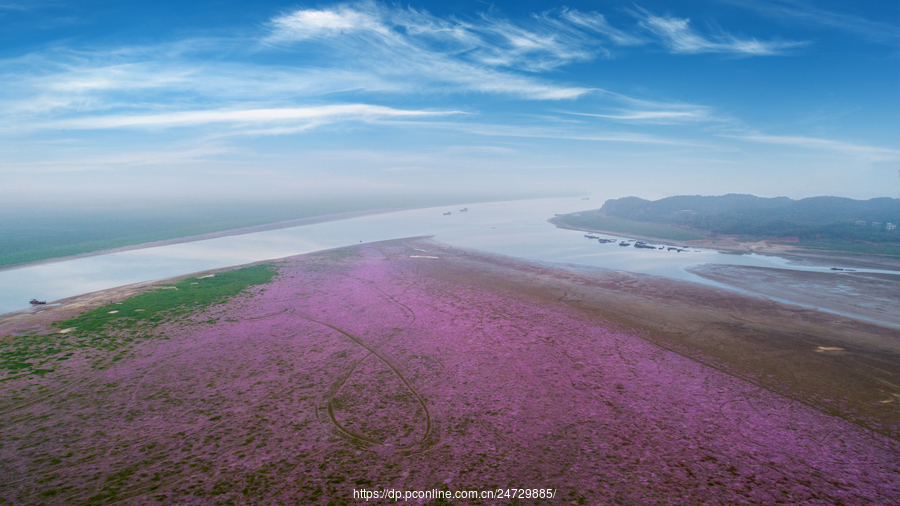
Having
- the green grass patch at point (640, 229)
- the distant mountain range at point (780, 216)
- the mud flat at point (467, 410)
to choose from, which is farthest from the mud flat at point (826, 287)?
the green grass patch at point (640, 229)

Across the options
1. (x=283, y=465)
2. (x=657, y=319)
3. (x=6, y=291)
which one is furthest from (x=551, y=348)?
(x=6, y=291)

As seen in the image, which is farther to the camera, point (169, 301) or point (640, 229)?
point (640, 229)

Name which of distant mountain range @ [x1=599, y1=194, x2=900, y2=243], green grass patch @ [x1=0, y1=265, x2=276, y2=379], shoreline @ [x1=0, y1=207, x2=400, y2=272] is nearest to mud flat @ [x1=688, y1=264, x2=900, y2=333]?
distant mountain range @ [x1=599, y1=194, x2=900, y2=243]

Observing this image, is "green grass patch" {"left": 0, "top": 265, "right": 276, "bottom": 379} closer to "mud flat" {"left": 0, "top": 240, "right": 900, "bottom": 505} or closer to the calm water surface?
"mud flat" {"left": 0, "top": 240, "right": 900, "bottom": 505}

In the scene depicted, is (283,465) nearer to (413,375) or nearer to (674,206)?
(413,375)

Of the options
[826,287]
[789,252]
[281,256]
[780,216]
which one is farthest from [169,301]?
[780,216]

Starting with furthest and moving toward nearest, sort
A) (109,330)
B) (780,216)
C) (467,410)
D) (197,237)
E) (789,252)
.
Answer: (780,216)
(197,237)
(789,252)
(109,330)
(467,410)

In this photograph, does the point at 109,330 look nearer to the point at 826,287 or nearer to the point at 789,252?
the point at 826,287
